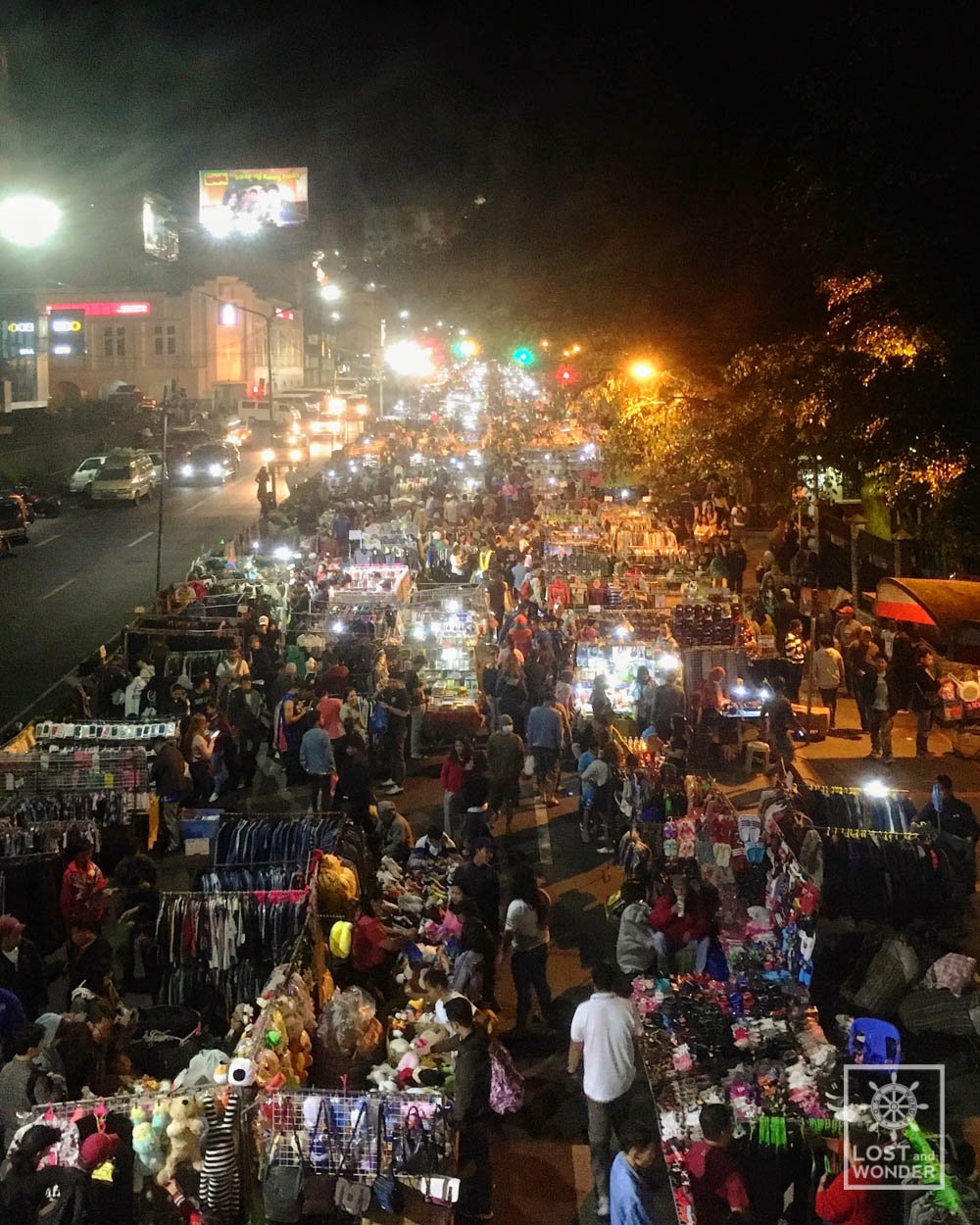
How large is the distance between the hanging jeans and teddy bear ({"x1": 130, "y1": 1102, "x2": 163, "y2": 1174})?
2.98m

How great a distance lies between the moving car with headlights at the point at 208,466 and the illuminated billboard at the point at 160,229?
36302mm

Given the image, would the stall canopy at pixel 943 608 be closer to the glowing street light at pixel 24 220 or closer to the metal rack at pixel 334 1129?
the metal rack at pixel 334 1129

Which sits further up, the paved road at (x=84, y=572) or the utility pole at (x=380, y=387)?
the utility pole at (x=380, y=387)

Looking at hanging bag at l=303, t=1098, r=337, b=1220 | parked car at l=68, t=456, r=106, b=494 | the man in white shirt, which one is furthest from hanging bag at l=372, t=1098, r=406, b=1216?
parked car at l=68, t=456, r=106, b=494

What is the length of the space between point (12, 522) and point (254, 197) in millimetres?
58458

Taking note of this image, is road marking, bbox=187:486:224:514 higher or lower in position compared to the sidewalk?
higher

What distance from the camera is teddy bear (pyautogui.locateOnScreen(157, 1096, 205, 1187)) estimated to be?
5883 mm

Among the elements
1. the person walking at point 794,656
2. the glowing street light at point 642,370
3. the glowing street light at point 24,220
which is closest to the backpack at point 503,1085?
the person walking at point 794,656

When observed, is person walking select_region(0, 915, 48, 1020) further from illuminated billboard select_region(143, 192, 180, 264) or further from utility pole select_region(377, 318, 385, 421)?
illuminated billboard select_region(143, 192, 180, 264)

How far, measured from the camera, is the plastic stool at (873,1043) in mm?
6766

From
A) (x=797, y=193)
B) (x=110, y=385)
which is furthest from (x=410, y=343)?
(x=797, y=193)

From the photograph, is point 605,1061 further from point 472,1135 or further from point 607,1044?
point 472,1135

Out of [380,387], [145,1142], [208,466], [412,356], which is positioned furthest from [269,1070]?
[380,387]

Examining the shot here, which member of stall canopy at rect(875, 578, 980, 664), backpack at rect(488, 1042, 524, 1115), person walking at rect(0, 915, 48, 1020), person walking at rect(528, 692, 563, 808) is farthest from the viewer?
stall canopy at rect(875, 578, 980, 664)
